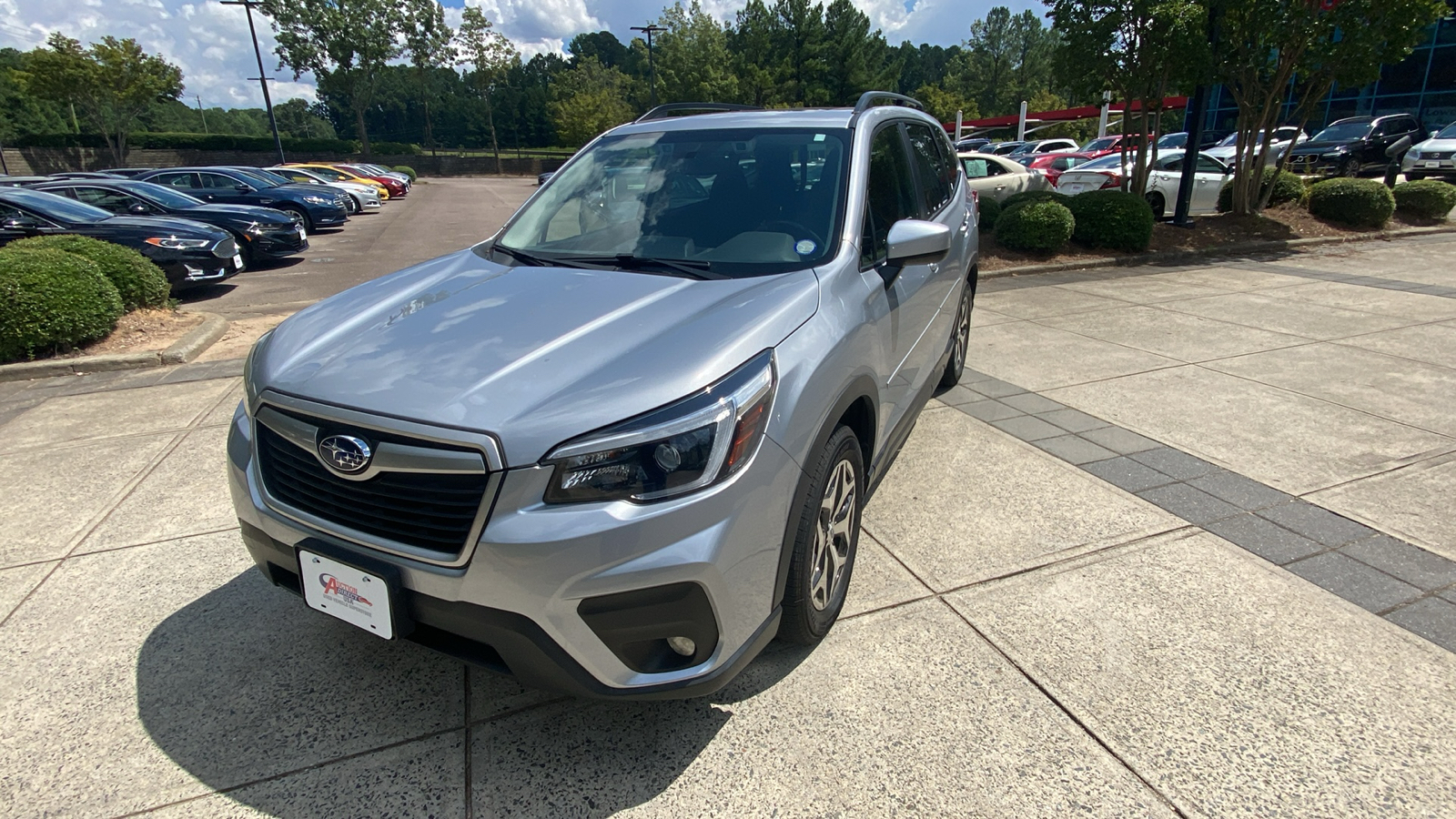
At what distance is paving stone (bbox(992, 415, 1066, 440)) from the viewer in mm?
4699

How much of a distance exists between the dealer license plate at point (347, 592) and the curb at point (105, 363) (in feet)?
19.2

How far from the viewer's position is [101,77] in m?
39.8

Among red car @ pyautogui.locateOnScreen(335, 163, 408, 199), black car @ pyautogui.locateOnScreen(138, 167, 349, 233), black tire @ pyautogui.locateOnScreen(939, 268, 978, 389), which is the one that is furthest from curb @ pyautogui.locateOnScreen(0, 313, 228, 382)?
red car @ pyautogui.locateOnScreen(335, 163, 408, 199)

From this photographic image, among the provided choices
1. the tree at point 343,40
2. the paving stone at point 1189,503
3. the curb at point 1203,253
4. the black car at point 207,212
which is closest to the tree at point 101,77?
the tree at point 343,40

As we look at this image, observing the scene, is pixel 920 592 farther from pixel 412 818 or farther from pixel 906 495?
pixel 412 818

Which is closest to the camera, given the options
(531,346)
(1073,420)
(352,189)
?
(531,346)

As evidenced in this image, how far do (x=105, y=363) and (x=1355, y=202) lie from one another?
17.2 meters

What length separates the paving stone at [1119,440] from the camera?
447cm

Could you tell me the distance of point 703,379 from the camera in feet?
6.52

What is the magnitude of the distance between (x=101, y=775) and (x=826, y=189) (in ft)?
9.83

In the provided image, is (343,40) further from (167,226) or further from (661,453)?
(661,453)

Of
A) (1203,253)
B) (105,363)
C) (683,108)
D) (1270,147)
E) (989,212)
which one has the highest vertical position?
(683,108)

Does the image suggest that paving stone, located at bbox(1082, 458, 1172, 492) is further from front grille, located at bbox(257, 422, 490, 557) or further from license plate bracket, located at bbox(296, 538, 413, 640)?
license plate bracket, located at bbox(296, 538, 413, 640)

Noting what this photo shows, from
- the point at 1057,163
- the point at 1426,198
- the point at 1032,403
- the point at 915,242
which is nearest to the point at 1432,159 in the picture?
the point at 1426,198
